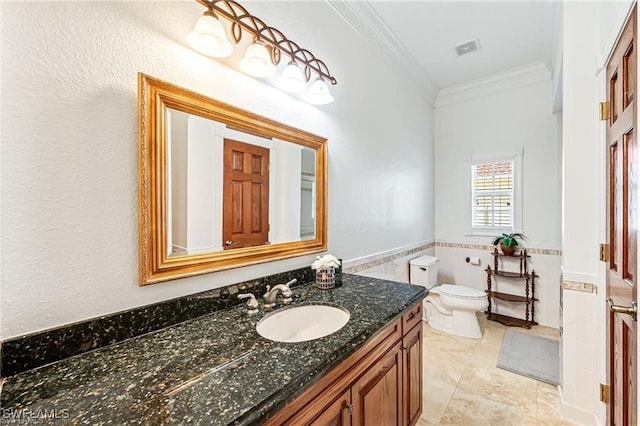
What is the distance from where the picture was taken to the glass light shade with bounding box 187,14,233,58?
1.12 metres

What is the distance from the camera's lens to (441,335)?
9.53 feet

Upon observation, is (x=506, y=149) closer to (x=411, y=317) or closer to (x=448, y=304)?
(x=448, y=304)

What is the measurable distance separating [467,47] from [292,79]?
2.19 metres

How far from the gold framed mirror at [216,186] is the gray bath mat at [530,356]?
2.01 metres

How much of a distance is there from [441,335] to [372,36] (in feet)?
9.73

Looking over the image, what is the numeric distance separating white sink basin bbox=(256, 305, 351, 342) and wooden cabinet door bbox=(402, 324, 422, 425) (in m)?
0.38

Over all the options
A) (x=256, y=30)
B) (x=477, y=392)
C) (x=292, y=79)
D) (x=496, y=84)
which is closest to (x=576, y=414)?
(x=477, y=392)

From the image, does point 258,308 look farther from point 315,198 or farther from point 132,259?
point 315,198

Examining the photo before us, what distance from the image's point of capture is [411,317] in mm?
1513

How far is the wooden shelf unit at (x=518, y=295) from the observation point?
313cm

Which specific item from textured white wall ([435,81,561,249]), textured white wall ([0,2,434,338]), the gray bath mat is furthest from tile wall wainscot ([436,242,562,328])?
textured white wall ([0,2,434,338])

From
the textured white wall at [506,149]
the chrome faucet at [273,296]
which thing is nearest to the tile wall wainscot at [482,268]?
the textured white wall at [506,149]

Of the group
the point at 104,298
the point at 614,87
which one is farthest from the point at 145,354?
the point at 614,87

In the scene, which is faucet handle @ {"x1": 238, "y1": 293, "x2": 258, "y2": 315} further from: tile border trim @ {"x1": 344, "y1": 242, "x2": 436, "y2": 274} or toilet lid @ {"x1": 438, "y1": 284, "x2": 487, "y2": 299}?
toilet lid @ {"x1": 438, "y1": 284, "x2": 487, "y2": 299}
